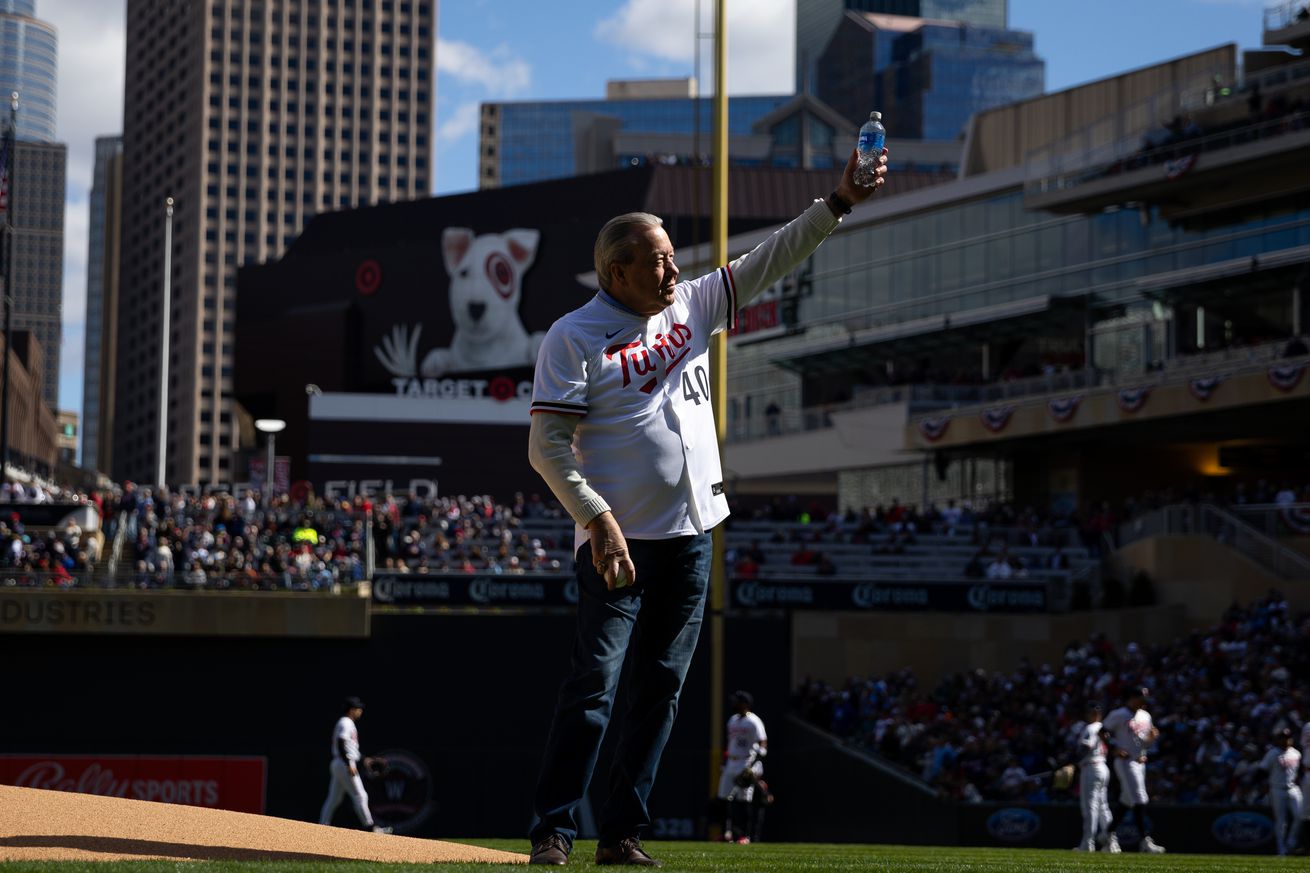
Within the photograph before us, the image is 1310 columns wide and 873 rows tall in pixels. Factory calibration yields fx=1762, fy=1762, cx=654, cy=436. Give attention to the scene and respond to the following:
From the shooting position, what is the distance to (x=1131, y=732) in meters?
18.1

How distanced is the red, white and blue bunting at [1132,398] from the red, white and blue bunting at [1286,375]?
3469 millimetres

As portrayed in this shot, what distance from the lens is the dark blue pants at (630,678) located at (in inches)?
236

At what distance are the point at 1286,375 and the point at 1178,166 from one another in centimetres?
737

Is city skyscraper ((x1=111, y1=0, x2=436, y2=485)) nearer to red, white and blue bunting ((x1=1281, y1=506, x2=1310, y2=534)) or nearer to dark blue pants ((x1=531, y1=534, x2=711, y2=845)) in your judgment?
red, white and blue bunting ((x1=1281, y1=506, x2=1310, y2=534))

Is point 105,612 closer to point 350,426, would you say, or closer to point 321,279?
point 350,426

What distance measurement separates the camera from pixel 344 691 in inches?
1142

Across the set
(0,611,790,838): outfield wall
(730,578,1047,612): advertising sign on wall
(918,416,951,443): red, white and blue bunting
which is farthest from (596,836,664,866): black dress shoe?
(918,416,951,443): red, white and blue bunting

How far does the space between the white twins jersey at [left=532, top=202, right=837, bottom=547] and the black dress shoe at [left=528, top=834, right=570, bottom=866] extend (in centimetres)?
104

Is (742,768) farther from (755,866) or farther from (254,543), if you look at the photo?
(254,543)

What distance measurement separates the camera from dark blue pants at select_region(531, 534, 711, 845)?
5984 millimetres

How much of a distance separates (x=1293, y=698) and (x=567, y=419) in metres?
21.3

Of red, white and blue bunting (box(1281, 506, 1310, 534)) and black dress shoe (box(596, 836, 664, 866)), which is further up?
red, white and blue bunting (box(1281, 506, 1310, 534))

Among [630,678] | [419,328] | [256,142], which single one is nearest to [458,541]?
[630,678]

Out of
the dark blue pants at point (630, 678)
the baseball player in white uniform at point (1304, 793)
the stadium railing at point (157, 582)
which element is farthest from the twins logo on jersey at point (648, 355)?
the stadium railing at point (157, 582)
